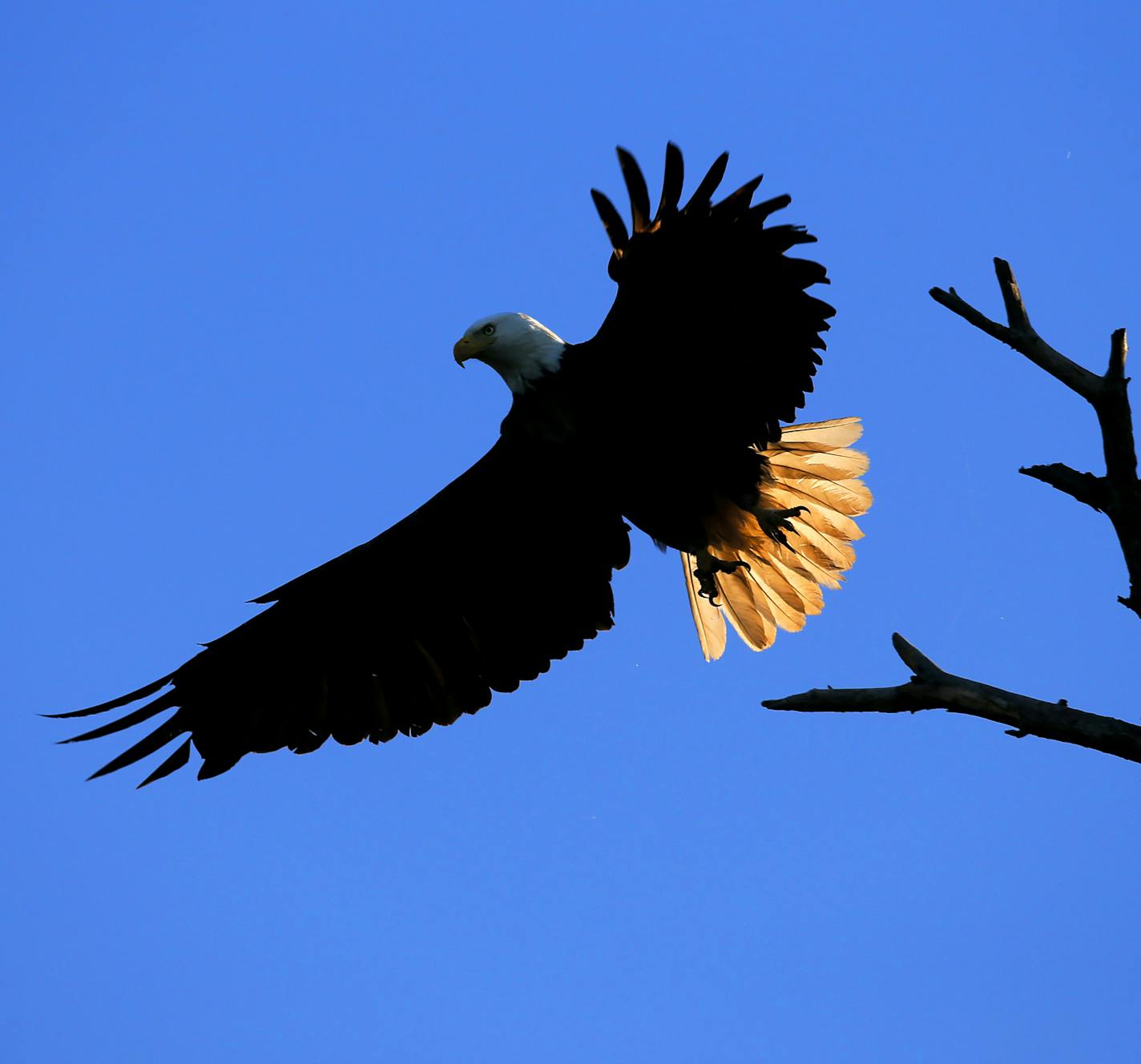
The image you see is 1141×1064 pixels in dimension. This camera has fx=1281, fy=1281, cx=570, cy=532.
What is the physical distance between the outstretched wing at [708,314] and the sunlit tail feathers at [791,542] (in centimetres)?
72

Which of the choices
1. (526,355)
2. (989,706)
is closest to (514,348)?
(526,355)

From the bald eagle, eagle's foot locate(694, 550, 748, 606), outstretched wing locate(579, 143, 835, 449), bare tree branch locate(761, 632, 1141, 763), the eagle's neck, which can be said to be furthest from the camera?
eagle's foot locate(694, 550, 748, 606)

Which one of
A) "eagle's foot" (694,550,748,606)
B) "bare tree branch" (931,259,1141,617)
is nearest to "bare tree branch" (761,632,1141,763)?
"bare tree branch" (931,259,1141,617)

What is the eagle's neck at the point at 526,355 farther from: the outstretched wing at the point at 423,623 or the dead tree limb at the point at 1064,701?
the dead tree limb at the point at 1064,701

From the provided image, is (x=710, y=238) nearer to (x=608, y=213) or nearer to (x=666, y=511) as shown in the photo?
(x=608, y=213)

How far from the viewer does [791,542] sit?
6.43 meters

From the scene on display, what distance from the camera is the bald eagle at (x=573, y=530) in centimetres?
516

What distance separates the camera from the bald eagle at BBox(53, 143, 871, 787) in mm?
5160

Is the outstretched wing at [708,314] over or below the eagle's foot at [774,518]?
over

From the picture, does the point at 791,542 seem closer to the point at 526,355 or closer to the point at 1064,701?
the point at 526,355

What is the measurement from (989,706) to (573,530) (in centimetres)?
296

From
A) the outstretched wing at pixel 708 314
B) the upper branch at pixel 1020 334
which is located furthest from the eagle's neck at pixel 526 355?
the upper branch at pixel 1020 334

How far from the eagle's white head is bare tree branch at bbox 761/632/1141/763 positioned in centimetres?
256

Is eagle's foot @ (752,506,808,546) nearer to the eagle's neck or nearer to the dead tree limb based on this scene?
the eagle's neck
